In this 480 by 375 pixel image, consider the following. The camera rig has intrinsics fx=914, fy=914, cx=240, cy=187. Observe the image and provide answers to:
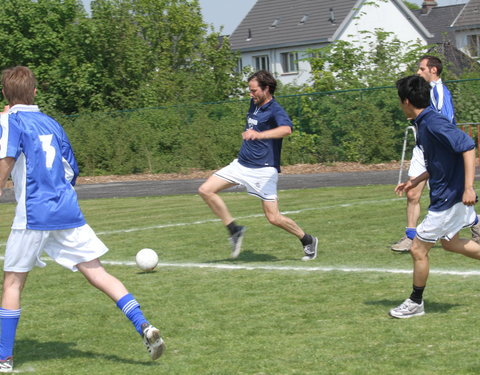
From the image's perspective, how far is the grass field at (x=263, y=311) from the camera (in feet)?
19.0

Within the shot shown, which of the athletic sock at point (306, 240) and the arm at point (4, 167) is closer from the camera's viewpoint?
the arm at point (4, 167)

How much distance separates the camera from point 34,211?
5.80m

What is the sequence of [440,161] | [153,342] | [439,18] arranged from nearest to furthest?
[153,342] → [440,161] → [439,18]

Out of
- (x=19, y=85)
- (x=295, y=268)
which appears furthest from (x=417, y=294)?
(x=19, y=85)

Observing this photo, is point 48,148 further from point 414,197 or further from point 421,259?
point 414,197

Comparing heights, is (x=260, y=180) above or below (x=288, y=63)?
above

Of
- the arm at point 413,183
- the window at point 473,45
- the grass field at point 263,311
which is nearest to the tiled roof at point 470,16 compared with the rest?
the window at point 473,45

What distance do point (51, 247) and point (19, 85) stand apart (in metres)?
1.07

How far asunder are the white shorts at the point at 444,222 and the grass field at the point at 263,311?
61 centimetres

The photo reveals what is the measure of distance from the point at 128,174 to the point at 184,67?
15.5 meters

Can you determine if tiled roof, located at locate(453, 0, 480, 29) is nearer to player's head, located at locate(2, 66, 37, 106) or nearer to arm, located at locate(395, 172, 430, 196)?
arm, located at locate(395, 172, 430, 196)

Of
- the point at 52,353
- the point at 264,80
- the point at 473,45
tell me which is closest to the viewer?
the point at 52,353

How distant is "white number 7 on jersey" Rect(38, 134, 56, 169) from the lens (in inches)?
232

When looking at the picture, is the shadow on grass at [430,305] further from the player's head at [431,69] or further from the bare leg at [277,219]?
the player's head at [431,69]
